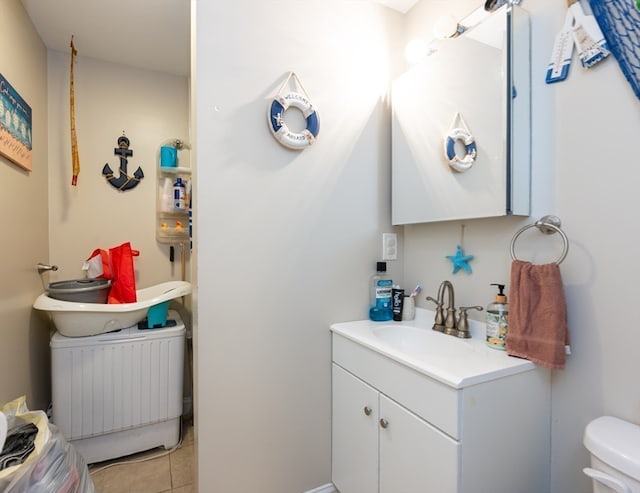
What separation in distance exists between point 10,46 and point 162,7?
73cm

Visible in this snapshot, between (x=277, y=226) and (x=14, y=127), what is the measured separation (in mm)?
1374

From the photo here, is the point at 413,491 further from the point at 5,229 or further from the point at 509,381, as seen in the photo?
the point at 5,229

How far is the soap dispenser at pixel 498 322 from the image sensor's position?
109 centimetres

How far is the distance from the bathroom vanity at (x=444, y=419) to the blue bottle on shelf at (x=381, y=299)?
209 mm

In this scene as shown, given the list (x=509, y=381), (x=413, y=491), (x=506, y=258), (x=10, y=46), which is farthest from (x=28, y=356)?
(x=506, y=258)

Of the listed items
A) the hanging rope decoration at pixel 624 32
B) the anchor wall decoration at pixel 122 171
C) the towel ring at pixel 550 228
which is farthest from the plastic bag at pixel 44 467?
the hanging rope decoration at pixel 624 32

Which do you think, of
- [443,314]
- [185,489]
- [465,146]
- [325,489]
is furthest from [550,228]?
[185,489]

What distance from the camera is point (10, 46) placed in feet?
4.77

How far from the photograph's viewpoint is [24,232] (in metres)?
1.61

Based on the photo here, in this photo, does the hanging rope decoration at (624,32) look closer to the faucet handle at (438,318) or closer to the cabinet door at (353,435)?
the faucet handle at (438,318)

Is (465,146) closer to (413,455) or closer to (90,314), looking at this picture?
(413,455)

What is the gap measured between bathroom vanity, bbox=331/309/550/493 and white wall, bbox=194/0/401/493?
0.23 metres

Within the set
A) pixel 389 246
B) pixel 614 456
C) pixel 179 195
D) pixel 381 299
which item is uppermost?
pixel 179 195

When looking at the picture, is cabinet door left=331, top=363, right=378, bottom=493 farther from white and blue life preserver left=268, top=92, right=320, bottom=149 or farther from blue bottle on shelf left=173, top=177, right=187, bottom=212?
blue bottle on shelf left=173, top=177, right=187, bottom=212
